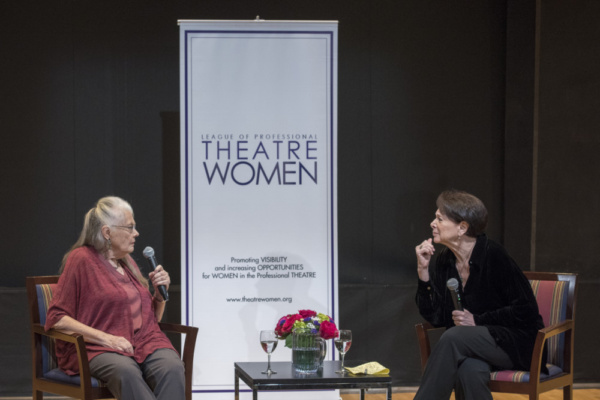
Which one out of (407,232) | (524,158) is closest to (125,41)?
(407,232)

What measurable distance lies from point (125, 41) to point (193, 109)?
963 mm

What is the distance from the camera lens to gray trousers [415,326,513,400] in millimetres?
3412

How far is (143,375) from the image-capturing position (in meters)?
3.49

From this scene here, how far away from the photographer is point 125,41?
4.98 m

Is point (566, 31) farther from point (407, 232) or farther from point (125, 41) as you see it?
point (125, 41)

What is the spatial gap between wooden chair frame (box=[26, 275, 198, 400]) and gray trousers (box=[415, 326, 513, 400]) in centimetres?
109

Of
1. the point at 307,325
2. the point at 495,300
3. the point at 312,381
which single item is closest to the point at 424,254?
the point at 495,300

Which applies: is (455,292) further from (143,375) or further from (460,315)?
(143,375)

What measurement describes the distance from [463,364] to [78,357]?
1.69 meters

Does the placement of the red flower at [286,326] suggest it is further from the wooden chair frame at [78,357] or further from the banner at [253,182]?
the banner at [253,182]

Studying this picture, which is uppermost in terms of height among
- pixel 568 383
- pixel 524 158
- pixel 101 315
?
pixel 524 158

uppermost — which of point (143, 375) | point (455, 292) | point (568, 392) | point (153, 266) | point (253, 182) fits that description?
point (253, 182)

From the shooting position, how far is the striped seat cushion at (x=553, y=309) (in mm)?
3700

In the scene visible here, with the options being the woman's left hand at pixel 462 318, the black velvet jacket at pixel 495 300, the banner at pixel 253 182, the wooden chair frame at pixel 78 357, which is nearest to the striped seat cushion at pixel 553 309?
the black velvet jacket at pixel 495 300
